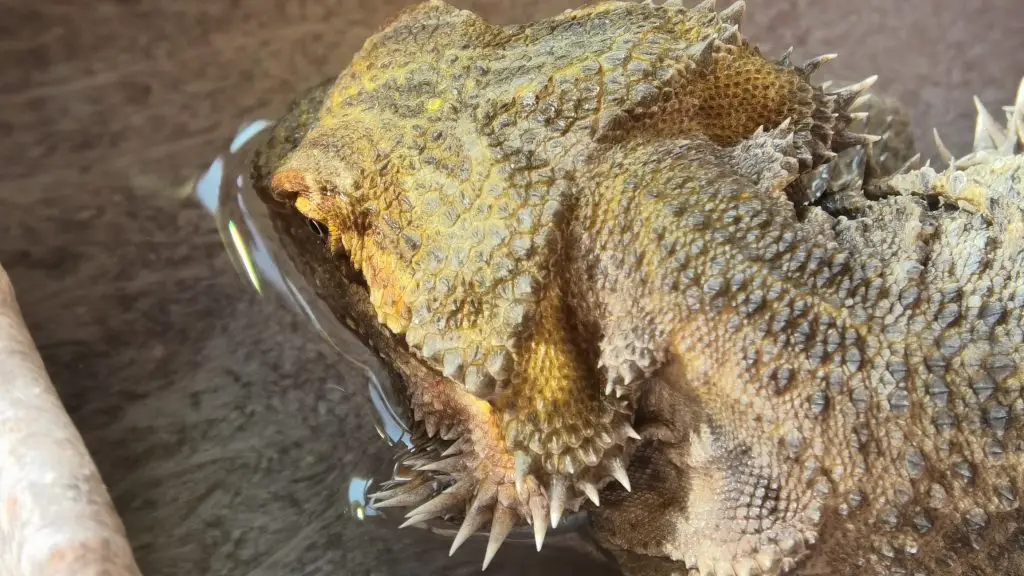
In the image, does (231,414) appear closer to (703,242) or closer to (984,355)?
(703,242)

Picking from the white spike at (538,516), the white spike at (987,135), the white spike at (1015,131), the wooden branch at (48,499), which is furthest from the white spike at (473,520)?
the white spike at (987,135)

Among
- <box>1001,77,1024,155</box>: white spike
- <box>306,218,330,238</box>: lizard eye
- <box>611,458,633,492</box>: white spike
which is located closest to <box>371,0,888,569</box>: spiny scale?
<box>611,458,633,492</box>: white spike

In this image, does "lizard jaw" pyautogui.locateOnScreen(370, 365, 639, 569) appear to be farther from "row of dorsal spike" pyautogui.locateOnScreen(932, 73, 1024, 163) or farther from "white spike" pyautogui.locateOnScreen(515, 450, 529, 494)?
Result: "row of dorsal spike" pyautogui.locateOnScreen(932, 73, 1024, 163)

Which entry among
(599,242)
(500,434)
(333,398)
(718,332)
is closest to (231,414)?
(333,398)

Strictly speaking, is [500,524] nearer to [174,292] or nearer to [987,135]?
[174,292]

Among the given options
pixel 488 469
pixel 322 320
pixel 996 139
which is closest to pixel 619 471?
pixel 488 469
